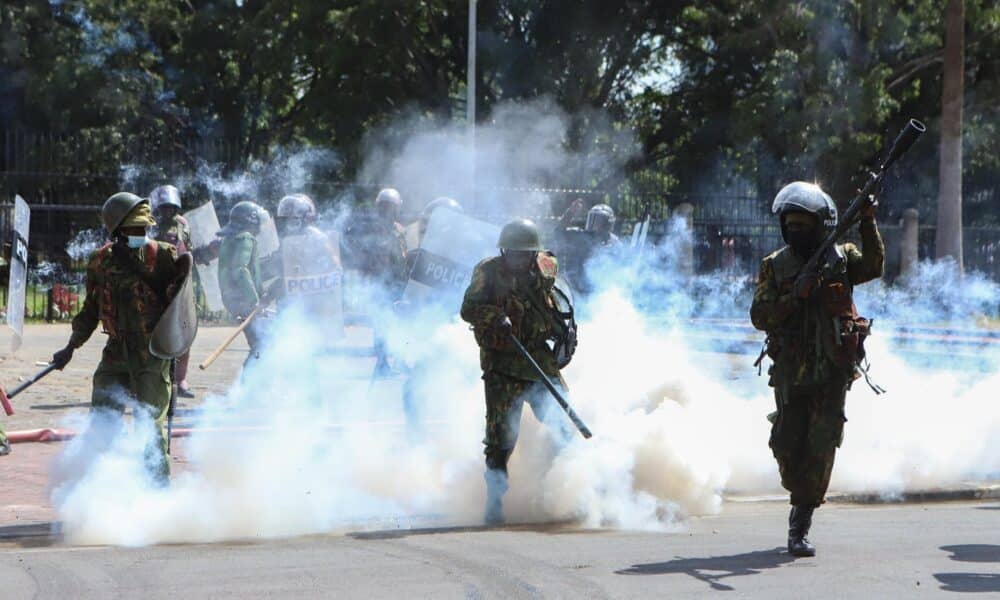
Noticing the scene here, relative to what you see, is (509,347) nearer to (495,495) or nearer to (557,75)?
(495,495)

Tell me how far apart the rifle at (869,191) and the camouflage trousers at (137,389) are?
124 inches

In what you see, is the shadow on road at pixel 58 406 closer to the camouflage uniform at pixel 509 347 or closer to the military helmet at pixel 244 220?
the military helmet at pixel 244 220

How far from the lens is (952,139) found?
23812 millimetres

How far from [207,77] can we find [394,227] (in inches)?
850

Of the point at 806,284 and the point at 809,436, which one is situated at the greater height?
the point at 806,284

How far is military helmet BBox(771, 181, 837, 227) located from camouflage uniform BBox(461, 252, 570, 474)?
1471mm

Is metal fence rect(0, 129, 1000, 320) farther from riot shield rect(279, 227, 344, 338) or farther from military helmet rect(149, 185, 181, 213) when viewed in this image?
riot shield rect(279, 227, 344, 338)

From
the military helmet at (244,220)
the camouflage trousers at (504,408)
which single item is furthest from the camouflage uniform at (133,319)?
the military helmet at (244,220)

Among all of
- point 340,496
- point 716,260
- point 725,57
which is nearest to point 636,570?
point 340,496

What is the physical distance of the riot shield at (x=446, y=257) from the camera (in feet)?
36.0

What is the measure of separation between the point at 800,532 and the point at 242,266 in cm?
598

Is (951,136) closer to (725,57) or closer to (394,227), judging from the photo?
(725,57)

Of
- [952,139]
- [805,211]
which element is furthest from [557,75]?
[805,211]

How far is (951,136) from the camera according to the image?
23.8 meters
